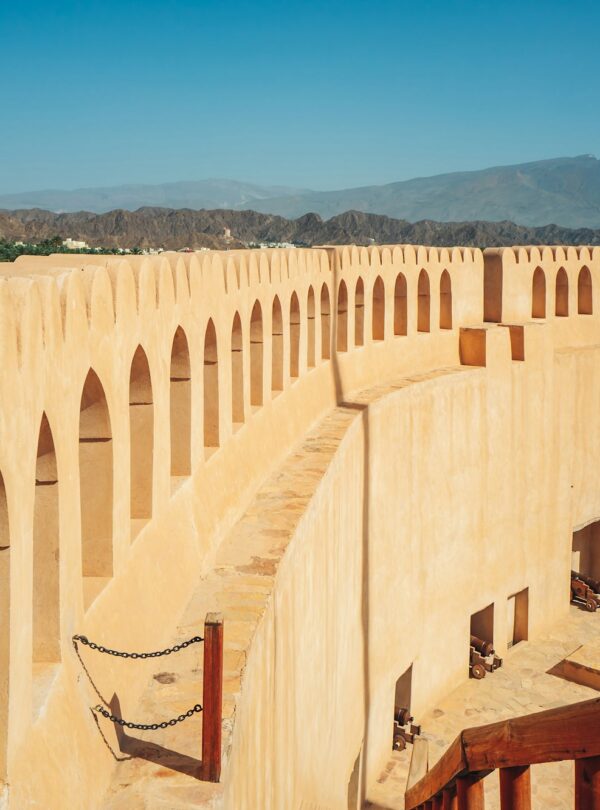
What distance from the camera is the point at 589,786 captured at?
1.75 metres

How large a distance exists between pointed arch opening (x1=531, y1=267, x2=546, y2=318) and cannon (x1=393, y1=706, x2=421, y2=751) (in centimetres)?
704

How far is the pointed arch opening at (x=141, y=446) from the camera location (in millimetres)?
4973

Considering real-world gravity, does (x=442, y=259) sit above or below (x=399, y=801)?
above

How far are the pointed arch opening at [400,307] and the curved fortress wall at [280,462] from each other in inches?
1.8

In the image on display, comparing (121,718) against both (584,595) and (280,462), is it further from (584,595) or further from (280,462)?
(584,595)

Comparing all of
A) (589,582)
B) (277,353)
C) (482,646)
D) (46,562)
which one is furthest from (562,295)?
(46,562)

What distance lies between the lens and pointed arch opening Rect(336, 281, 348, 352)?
37.1 ft

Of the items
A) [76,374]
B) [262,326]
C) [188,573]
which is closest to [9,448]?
[76,374]

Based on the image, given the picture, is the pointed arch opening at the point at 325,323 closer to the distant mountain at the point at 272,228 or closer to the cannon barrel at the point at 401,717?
the cannon barrel at the point at 401,717

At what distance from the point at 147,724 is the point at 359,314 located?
8.31 metres

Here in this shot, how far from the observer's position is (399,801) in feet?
33.3

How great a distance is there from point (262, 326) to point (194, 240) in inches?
1541

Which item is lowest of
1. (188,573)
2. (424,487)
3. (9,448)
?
(424,487)

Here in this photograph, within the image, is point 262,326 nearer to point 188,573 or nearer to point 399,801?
point 188,573
